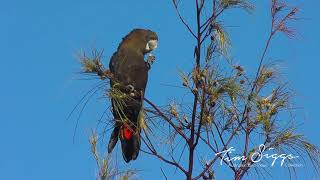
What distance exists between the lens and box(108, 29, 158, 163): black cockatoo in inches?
107

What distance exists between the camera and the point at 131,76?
3.39 m

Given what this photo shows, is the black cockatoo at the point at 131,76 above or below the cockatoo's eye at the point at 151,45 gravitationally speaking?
below

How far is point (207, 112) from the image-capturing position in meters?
A: 2.35

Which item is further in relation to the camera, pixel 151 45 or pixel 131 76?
pixel 151 45

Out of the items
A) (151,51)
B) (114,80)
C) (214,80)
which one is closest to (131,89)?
(114,80)

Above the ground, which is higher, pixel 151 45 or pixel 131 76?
pixel 151 45

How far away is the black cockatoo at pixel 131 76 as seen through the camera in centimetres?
271

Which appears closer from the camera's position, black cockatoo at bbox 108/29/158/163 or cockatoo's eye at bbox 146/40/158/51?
black cockatoo at bbox 108/29/158/163

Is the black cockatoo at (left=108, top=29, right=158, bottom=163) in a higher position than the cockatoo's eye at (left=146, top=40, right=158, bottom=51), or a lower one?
lower

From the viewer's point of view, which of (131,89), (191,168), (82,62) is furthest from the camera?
(131,89)

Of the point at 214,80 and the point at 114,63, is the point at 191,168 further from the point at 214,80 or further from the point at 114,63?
the point at 114,63

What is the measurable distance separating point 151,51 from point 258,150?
174 cm

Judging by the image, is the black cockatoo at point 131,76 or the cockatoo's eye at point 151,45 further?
the cockatoo's eye at point 151,45

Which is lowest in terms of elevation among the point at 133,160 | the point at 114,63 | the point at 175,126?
the point at 175,126
